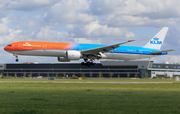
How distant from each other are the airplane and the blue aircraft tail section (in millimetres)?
347

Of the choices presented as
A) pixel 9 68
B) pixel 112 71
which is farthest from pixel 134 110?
pixel 9 68

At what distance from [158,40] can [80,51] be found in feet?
69.2

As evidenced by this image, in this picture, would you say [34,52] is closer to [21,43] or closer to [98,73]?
[21,43]

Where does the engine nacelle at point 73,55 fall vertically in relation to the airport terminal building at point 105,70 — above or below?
above

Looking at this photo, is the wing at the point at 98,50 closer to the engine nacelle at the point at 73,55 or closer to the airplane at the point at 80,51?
the airplane at the point at 80,51

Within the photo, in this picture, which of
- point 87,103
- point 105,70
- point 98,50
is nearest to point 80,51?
point 98,50

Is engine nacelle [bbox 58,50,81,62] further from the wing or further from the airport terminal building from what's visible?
the airport terminal building

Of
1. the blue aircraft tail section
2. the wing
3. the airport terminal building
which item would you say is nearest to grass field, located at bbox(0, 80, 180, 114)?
the wing

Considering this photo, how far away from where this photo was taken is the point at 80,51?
159ft

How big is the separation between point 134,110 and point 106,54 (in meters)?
35.0

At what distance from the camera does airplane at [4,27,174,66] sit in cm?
4556

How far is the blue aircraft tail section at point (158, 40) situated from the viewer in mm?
56981

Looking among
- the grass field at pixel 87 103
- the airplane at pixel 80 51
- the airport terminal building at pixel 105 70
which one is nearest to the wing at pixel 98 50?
the airplane at pixel 80 51

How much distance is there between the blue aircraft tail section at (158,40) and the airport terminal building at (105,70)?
3107 inches
